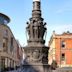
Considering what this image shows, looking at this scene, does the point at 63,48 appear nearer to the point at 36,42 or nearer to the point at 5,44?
the point at 5,44

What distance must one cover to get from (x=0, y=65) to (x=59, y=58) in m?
13.8

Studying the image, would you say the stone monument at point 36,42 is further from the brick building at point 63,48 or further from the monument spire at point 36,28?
the brick building at point 63,48

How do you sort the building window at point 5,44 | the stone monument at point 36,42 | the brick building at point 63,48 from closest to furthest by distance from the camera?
the stone monument at point 36,42, the brick building at point 63,48, the building window at point 5,44

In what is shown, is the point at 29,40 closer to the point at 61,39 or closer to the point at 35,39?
the point at 35,39

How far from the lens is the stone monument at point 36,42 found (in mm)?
29641

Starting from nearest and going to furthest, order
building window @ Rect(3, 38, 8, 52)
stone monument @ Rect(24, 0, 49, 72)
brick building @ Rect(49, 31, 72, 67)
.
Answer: stone monument @ Rect(24, 0, 49, 72), brick building @ Rect(49, 31, 72, 67), building window @ Rect(3, 38, 8, 52)

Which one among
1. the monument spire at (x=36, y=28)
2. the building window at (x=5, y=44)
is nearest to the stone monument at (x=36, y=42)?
the monument spire at (x=36, y=28)

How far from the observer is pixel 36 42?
29.9 m

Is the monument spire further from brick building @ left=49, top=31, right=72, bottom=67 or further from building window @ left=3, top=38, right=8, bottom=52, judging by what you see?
building window @ left=3, top=38, right=8, bottom=52

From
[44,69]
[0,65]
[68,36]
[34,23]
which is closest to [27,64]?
[44,69]

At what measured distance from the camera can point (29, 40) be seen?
29.9 m

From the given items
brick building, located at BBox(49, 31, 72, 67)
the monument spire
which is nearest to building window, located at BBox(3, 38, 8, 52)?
brick building, located at BBox(49, 31, 72, 67)

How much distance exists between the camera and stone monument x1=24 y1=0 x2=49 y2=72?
29641mm

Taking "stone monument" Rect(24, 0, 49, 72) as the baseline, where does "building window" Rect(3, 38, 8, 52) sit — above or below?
above
